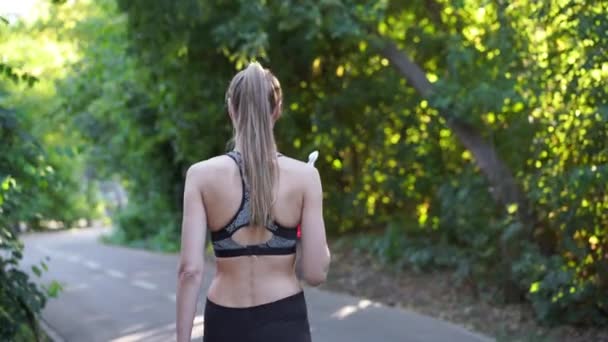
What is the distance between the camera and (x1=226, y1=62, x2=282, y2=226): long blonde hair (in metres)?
3.20

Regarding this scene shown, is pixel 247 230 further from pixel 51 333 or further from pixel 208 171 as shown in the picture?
pixel 51 333

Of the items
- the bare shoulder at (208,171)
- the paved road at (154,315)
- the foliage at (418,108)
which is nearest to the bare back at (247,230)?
the bare shoulder at (208,171)

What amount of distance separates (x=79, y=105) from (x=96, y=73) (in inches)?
101

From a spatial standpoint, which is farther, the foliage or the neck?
the foliage

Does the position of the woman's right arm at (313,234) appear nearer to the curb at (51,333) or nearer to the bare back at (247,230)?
the bare back at (247,230)

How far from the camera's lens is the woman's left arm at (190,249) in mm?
3225

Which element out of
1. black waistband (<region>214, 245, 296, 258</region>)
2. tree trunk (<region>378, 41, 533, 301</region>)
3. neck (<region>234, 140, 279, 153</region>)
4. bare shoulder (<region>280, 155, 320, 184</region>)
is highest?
neck (<region>234, 140, 279, 153</region>)

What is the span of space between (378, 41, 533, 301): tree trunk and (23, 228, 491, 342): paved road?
4.52 ft

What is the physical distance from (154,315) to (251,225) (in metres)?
9.82

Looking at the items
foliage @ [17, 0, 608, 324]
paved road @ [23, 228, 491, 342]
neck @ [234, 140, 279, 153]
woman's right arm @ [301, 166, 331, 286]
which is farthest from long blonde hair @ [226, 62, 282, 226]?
paved road @ [23, 228, 491, 342]

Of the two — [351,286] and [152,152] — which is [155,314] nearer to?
[351,286]

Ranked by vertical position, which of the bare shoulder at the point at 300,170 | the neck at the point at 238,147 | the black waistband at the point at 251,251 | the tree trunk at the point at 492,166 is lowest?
the tree trunk at the point at 492,166

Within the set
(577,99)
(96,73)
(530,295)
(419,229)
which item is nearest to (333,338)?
(530,295)

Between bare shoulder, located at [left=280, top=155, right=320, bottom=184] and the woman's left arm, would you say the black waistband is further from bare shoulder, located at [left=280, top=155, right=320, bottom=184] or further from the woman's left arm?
bare shoulder, located at [left=280, top=155, right=320, bottom=184]
